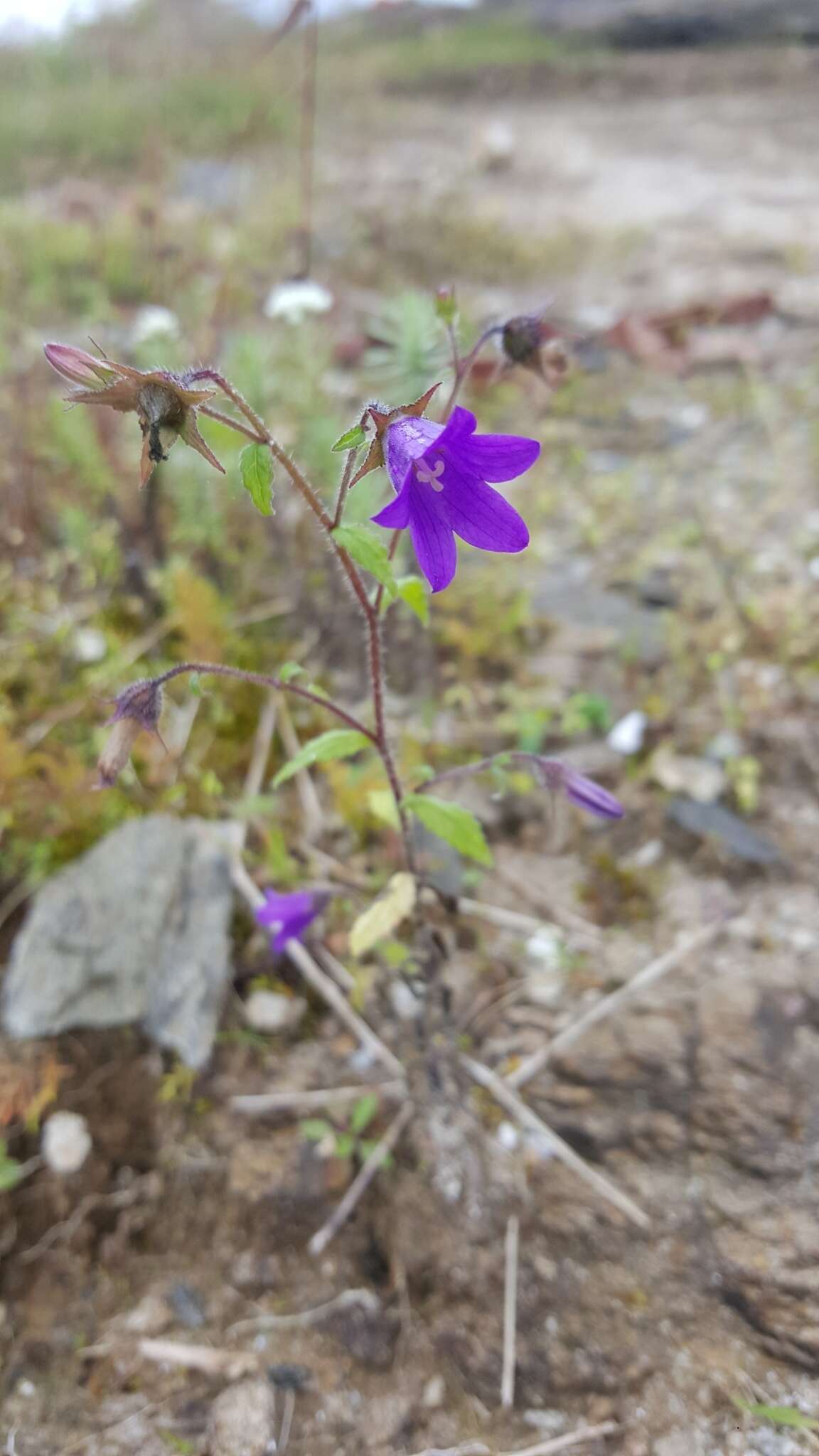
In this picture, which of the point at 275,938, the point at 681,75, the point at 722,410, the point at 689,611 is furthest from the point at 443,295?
the point at 681,75

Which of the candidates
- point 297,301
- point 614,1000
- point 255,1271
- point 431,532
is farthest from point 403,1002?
point 297,301

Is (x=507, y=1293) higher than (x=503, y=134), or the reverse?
(x=503, y=134)

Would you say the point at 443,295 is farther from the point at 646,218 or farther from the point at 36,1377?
the point at 646,218

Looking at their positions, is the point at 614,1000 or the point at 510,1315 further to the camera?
the point at 614,1000

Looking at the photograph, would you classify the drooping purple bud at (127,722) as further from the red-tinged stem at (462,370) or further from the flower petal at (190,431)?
the red-tinged stem at (462,370)

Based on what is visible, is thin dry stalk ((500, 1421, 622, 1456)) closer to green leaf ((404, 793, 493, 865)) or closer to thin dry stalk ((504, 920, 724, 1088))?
thin dry stalk ((504, 920, 724, 1088))

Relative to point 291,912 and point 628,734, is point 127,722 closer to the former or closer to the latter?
point 291,912
